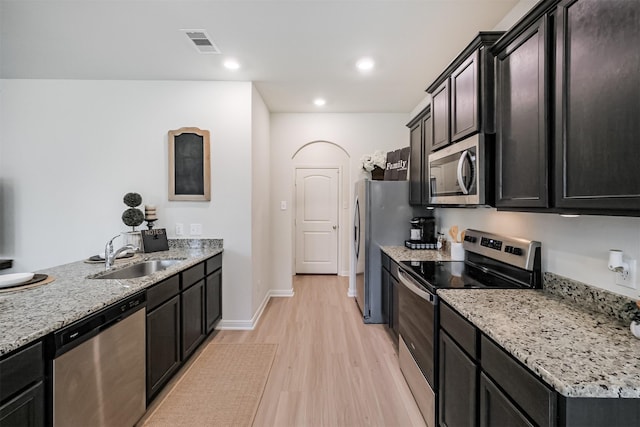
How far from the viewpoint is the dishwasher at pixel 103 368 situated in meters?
1.25

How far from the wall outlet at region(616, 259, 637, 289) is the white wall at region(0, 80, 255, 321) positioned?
10.3ft

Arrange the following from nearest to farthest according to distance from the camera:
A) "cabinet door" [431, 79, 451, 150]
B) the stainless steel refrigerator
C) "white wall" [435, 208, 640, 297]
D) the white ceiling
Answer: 1. "white wall" [435, 208, 640, 297]
2. the white ceiling
3. "cabinet door" [431, 79, 451, 150]
4. the stainless steel refrigerator

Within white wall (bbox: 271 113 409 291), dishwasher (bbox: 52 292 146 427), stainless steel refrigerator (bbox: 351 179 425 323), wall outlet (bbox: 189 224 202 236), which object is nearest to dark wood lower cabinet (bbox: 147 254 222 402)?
dishwasher (bbox: 52 292 146 427)

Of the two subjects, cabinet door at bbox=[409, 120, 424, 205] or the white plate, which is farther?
cabinet door at bbox=[409, 120, 424, 205]

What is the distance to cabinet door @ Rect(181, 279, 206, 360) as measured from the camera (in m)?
2.39

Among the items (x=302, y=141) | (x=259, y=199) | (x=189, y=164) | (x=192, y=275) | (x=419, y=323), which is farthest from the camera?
(x=302, y=141)

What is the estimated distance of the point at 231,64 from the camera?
2871mm

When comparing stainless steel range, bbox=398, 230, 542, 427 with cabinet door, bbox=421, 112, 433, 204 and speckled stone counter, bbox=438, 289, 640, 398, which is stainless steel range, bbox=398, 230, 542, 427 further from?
cabinet door, bbox=421, 112, 433, 204

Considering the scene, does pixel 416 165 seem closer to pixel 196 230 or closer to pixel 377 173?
pixel 377 173

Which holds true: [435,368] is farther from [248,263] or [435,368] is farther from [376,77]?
[376,77]

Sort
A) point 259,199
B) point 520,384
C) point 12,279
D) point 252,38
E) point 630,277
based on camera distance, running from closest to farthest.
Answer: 1. point 520,384
2. point 630,277
3. point 12,279
4. point 252,38
5. point 259,199

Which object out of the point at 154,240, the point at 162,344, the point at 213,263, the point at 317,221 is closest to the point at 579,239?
the point at 162,344

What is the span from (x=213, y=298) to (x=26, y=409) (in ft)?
6.32

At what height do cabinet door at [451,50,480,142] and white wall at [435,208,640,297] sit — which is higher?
cabinet door at [451,50,480,142]
